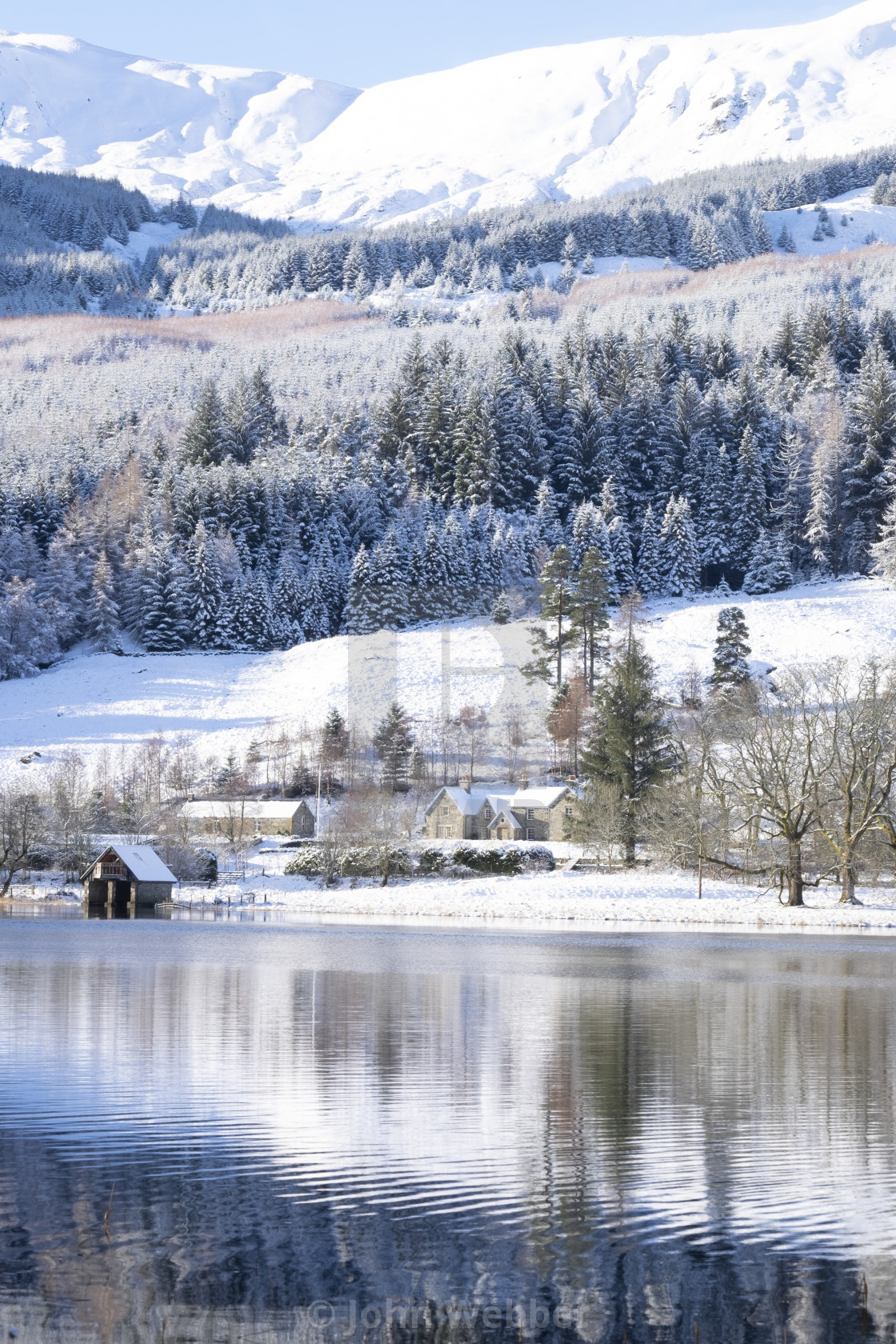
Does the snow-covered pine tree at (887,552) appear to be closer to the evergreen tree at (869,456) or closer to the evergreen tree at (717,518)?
the evergreen tree at (869,456)

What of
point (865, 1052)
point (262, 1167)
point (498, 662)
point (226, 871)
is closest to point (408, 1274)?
point (262, 1167)

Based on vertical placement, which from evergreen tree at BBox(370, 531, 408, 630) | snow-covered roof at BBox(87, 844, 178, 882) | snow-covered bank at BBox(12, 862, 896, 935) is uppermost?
evergreen tree at BBox(370, 531, 408, 630)

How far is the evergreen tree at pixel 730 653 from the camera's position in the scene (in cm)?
9112

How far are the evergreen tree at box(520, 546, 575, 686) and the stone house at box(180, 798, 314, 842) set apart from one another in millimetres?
25532

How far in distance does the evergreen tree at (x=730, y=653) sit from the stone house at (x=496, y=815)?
14841mm

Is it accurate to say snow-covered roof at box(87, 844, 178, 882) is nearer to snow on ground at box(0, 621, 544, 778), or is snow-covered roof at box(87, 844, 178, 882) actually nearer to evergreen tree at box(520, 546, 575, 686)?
snow on ground at box(0, 621, 544, 778)

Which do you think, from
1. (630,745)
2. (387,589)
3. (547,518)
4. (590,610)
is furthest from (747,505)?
(630,745)

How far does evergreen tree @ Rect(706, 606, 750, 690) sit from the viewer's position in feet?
299

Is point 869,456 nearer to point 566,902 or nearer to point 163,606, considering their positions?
point 163,606

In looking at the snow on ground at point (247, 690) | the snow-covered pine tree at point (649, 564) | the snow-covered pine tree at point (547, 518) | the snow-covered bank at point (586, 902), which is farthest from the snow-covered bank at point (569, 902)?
the snow-covered pine tree at point (547, 518)

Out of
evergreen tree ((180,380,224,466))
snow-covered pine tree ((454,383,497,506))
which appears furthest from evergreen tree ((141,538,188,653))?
snow-covered pine tree ((454,383,497,506))

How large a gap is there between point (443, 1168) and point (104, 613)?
377 ft

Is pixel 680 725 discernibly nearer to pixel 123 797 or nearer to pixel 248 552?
pixel 123 797

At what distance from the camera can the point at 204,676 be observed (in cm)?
11000
